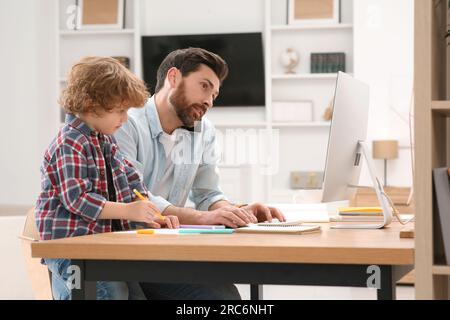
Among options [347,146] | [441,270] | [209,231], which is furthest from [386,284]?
[347,146]

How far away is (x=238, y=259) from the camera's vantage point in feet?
4.82

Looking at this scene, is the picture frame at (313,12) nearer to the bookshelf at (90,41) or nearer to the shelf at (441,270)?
the bookshelf at (90,41)

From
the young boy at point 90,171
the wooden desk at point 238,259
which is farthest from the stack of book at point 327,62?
the wooden desk at point 238,259

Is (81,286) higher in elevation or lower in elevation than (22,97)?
lower

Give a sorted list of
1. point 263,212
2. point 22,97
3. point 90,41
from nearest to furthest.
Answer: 1. point 263,212
2. point 22,97
3. point 90,41

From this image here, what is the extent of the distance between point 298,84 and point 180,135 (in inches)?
161

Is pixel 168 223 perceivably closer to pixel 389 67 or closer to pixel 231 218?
pixel 231 218

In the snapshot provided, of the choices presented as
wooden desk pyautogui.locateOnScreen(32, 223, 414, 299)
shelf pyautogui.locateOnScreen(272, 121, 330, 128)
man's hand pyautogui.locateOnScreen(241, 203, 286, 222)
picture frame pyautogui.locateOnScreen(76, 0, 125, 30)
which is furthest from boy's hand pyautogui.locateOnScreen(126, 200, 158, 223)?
picture frame pyautogui.locateOnScreen(76, 0, 125, 30)

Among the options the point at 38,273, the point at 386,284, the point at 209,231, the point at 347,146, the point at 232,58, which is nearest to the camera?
the point at 386,284

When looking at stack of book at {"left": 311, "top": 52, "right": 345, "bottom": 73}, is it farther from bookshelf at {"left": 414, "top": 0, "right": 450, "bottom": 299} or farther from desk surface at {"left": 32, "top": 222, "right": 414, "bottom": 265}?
bookshelf at {"left": 414, "top": 0, "right": 450, "bottom": 299}

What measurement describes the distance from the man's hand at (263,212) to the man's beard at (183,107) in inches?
23.3

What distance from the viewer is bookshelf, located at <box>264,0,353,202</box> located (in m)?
6.58
